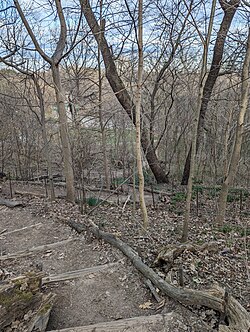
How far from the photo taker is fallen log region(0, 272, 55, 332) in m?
2.45

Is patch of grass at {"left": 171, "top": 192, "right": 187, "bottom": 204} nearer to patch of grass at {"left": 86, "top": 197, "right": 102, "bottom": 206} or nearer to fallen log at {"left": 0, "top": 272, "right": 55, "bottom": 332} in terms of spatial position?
patch of grass at {"left": 86, "top": 197, "right": 102, "bottom": 206}

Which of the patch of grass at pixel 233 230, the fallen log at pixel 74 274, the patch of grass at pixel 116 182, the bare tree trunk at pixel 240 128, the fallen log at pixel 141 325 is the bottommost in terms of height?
the patch of grass at pixel 233 230

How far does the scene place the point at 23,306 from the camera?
2.57 m

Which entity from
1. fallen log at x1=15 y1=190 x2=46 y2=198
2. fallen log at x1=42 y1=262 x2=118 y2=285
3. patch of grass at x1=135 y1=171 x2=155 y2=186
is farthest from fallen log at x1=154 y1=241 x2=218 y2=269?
patch of grass at x1=135 y1=171 x2=155 y2=186

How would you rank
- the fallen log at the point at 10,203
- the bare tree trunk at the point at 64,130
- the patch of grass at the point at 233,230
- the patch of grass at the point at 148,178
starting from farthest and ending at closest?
the patch of grass at the point at 148,178, the fallen log at the point at 10,203, the bare tree trunk at the point at 64,130, the patch of grass at the point at 233,230

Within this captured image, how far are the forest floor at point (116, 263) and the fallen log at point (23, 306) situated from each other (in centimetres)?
10

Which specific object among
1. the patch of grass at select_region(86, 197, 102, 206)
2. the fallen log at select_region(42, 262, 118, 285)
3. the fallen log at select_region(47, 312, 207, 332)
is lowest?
the fallen log at select_region(47, 312, 207, 332)

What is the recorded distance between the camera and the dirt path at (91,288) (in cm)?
252

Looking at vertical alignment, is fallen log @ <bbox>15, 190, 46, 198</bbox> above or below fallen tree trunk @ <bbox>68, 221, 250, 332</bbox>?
above

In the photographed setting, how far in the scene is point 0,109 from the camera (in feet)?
30.9

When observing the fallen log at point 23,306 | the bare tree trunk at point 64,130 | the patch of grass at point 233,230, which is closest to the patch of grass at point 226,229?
the patch of grass at point 233,230

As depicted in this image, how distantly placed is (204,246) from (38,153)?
7504 millimetres

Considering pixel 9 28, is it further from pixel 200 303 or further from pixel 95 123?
pixel 200 303

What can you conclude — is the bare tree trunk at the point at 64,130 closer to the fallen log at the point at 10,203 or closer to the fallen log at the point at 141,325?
the fallen log at the point at 10,203
